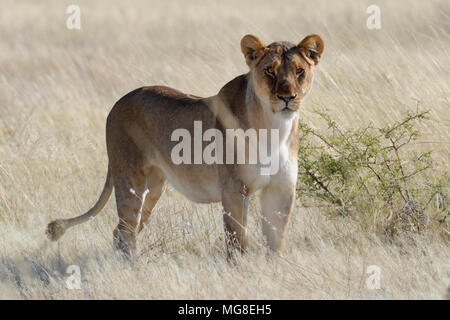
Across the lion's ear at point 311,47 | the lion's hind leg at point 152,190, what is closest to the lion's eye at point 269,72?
the lion's ear at point 311,47

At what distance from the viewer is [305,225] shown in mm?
6711

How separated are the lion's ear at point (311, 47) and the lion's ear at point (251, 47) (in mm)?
270

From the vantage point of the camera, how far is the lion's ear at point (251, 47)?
5.57 meters

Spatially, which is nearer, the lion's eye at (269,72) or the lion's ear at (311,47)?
the lion's eye at (269,72)

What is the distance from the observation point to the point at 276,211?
577 centimetres

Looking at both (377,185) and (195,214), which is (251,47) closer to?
(377,185)

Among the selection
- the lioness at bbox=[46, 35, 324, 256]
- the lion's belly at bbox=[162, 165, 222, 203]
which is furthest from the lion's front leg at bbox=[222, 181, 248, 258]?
the lion's belly at bbox=[162, 165, 222, 203]

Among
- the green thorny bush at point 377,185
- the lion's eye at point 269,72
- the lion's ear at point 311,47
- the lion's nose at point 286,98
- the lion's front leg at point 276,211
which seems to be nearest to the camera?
the lion's nose at point 286,98

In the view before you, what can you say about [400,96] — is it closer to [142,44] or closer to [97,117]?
[97,117]

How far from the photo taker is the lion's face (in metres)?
5.31

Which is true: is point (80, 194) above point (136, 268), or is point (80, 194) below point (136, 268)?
above

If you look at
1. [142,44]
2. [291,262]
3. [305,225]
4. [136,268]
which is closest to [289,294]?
[291,262]

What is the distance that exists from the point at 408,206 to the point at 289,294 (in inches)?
67.8

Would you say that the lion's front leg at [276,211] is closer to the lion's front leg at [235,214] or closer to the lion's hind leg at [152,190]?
the lion's front leg at [235,214]
